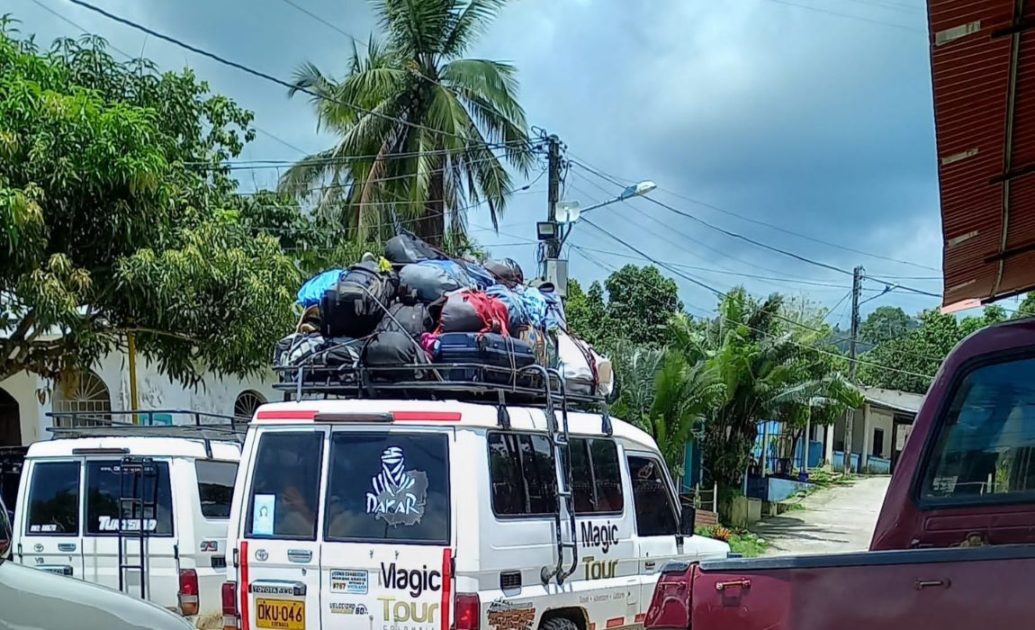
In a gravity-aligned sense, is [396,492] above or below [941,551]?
below

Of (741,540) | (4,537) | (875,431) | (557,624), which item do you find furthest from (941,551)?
(875,431)

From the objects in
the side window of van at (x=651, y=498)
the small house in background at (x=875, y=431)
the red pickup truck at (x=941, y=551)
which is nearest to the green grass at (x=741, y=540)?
the side window of van at (x=651, y=498)

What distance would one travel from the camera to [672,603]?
293cm

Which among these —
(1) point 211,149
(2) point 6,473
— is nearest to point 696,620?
(2) point 6,473

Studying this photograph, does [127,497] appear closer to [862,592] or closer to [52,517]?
[52,517]

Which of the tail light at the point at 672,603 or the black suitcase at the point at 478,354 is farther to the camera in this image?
the black suitcase at the point at 478,354

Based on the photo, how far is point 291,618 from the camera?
566 centimetres

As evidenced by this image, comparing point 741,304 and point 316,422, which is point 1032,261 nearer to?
point 316,422

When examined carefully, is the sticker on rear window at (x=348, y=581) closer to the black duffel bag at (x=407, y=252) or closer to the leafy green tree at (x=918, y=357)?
the black duffel bag at (x=407, y=252)

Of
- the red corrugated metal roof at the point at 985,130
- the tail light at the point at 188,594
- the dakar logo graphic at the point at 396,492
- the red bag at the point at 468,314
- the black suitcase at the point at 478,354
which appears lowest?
the tail light at the point at 188,594

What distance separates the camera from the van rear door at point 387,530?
5.44 metres

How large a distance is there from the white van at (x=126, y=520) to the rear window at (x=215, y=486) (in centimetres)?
3

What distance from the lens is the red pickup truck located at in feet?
8.09

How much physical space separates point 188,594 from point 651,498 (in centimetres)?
384
